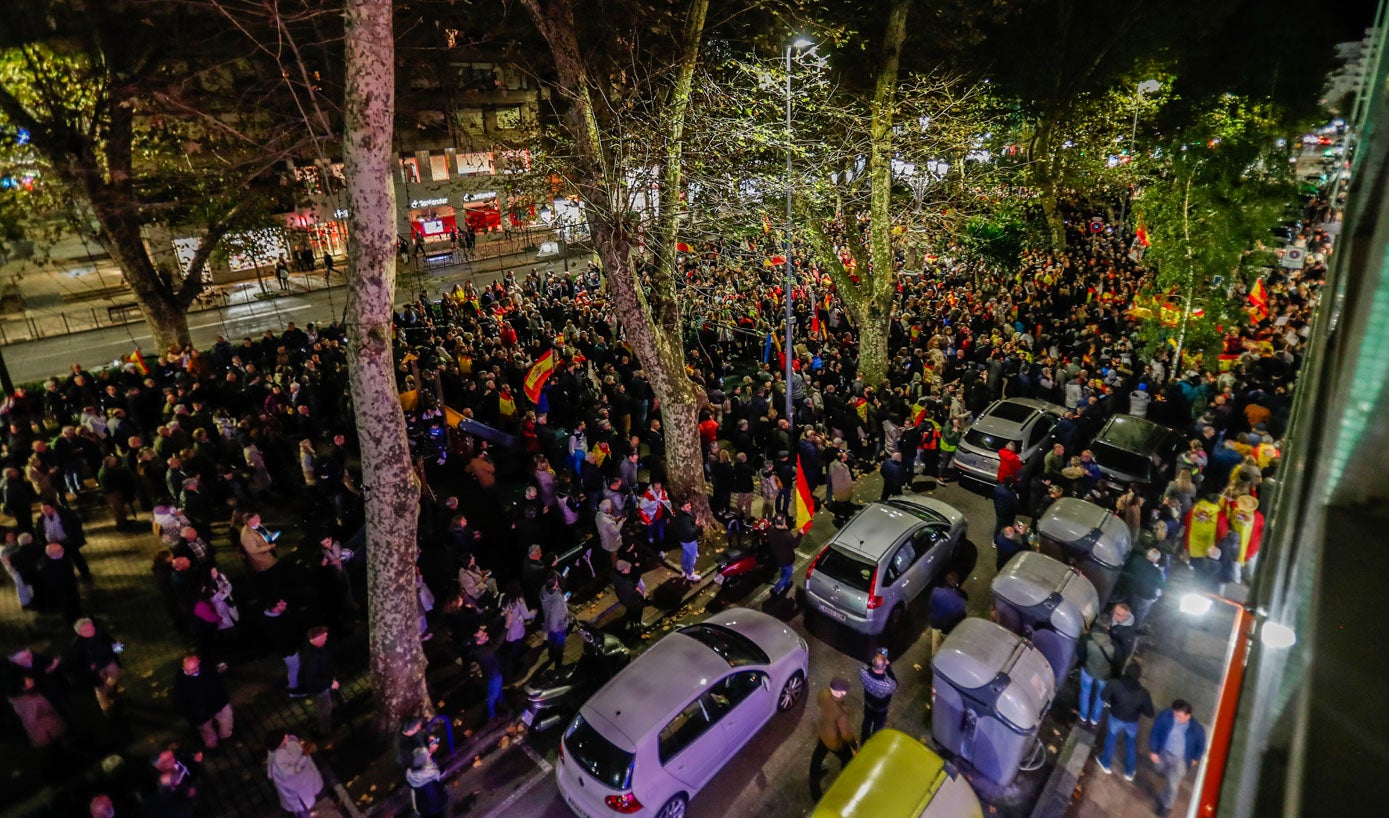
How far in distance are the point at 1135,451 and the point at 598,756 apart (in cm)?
1086

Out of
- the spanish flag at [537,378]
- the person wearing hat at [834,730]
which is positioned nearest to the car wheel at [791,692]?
the person wearing hat at [834,730]

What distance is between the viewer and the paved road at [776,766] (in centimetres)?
756

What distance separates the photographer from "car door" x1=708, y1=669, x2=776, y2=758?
765 centimetres

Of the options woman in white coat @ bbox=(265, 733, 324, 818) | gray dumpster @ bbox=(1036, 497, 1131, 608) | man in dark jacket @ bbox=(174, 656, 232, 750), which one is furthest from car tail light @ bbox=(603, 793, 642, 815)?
gray dumpster @ bbox=(1036, 497, 1131, 608)

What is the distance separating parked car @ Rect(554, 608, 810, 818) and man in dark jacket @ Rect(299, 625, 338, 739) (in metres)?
2.71

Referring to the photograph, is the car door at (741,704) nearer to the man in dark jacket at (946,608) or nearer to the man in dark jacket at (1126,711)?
the man in dark jacket at (946,608)

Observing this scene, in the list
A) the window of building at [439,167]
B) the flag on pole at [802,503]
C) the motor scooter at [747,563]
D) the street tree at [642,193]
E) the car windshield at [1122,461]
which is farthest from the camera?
the window of building at [439,167]

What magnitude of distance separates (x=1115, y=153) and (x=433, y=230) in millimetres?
35029

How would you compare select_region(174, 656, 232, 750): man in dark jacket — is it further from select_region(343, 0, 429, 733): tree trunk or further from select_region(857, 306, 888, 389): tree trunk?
select_region(857, 306, 888, 389): tree trunk

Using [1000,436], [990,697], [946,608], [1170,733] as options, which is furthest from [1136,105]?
[990,697]

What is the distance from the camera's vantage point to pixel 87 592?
10422 millimetres

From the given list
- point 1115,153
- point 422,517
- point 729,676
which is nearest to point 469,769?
point 729,676

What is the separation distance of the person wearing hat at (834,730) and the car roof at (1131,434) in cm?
847

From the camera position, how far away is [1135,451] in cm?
1285
